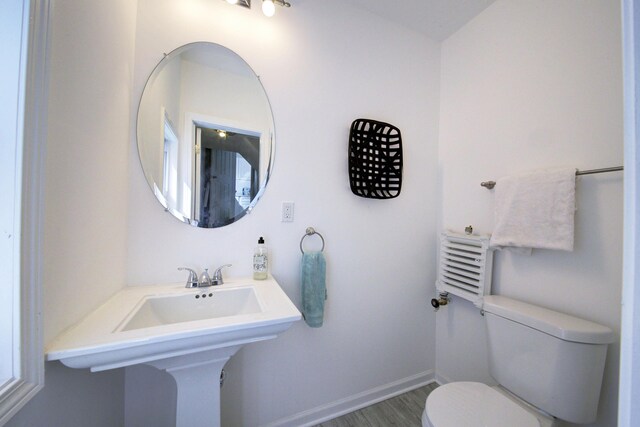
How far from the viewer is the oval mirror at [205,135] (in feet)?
3.48

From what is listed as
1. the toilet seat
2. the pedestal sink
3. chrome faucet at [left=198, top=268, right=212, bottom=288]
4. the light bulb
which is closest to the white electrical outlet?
the pedestal sink

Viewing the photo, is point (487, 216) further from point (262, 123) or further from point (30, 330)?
point (30, 330)

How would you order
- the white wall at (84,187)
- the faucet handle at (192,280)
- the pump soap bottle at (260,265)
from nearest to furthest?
the white wall at (84,187)
the faucet handle at (192,280)
the pump soap bottle at (260,265)

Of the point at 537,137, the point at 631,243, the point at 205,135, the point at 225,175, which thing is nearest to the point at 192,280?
the point at 225,175

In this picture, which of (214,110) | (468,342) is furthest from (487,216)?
(214,110)

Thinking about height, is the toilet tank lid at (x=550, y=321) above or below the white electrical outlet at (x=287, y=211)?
below

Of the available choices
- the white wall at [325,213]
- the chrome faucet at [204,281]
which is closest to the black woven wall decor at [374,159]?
the white wall at [325,213]

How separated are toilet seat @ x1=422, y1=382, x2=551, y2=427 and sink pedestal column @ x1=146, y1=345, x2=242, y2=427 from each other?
815 mm

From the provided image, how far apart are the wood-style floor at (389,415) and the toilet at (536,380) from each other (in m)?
0.52

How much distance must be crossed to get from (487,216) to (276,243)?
1.26 m

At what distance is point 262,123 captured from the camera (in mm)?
1214

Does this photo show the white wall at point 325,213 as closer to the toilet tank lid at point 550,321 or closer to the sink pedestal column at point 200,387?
the sink pedestal column at point 200,387

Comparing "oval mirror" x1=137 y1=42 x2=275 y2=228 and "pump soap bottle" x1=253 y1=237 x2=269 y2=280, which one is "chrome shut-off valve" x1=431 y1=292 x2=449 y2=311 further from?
"oval mirror" x1=137 y1=42 x2=275 y2=228

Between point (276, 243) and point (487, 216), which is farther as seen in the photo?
point (487, 216)
